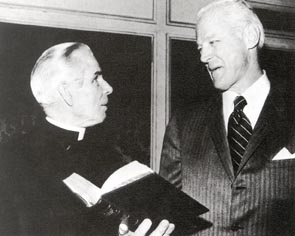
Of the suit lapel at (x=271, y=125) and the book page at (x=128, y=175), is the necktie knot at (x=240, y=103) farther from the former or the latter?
the book page at (x=128, y=175)

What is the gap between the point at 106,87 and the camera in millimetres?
1605

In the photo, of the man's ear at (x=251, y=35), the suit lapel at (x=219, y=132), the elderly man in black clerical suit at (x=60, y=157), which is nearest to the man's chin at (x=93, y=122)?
the elderly man in black clerical suit at (x=60, y=157)

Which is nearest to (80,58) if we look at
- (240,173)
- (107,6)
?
(107,6)

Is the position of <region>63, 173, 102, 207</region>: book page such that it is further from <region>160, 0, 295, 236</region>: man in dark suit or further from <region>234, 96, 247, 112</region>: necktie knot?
<region>234, 96, 247, 112</region>: necktie knot

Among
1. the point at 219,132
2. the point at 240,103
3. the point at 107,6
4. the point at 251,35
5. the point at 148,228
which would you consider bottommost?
the point at 148,228

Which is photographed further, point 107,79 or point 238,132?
point 107,79

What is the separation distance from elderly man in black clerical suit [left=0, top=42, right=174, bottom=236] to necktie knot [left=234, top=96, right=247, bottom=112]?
1.62 feet

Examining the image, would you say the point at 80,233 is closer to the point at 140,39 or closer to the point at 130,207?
the point at 130,207

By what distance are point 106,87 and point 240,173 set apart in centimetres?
60

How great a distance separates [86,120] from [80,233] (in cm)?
40

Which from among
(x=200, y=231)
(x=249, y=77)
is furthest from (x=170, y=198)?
(x=249, y=77)

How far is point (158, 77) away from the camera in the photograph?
1.75 metres

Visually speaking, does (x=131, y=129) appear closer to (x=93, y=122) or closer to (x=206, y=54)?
(x=93, y=122)

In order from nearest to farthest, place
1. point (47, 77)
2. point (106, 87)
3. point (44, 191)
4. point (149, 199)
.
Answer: point (149, 199), point (44, 191), point (47, 77), point (106, 87)
